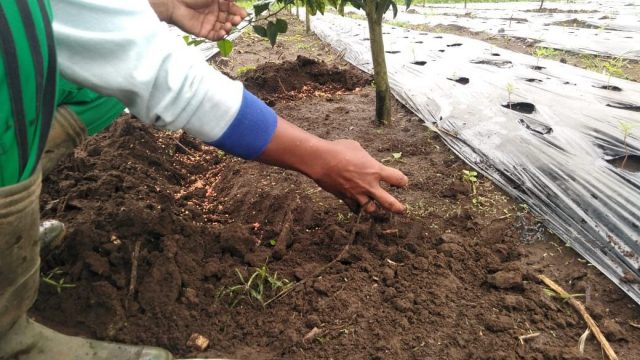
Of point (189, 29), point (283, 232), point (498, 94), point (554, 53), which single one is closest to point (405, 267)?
point (283, 232)

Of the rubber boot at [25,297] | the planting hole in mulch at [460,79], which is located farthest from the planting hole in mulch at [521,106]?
the rubber boot at [25,297]

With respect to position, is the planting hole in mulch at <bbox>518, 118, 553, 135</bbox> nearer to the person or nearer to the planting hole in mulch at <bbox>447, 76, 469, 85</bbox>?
the planting hole in mulch at <bbox>447, 76, 469, 85</bbox>

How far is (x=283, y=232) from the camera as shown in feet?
4.67

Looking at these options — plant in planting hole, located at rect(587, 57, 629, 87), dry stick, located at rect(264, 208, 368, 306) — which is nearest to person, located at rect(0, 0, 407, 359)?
dry stick, located at rect(264, 208, 368, 306)

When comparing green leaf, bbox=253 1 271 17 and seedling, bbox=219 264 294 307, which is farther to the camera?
green leaf, bbox=253 1 271 17

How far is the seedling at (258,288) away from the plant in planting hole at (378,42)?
1095 mm

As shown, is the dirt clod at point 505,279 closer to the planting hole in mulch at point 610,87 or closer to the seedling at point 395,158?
the seedling at point 395,158

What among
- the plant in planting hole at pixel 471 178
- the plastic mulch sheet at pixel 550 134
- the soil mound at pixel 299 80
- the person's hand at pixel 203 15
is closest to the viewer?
the plastic mulch sheet at pixel 550 134

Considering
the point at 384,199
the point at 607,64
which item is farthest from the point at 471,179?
the point at 607,64

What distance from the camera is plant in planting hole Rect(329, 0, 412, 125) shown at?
1.91 m

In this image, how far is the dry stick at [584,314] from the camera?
1.08m

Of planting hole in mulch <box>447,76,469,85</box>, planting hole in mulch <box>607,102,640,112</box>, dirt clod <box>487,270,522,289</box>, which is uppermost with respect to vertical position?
planting hole in mulch <box>607,102,640,112</box>

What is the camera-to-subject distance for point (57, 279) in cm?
124

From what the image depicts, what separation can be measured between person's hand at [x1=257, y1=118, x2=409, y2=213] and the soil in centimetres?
28
